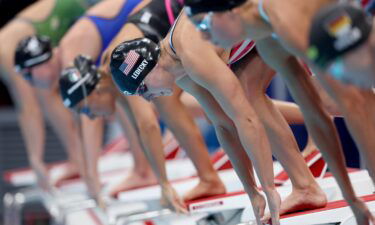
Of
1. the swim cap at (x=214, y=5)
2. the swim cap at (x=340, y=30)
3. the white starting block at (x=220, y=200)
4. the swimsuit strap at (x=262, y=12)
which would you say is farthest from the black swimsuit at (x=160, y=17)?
the swim cap at (x=340, y=30)

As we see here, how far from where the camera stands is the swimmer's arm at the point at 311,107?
9.29 ft

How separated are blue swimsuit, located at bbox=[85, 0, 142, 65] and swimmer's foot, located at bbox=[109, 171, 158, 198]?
113cm

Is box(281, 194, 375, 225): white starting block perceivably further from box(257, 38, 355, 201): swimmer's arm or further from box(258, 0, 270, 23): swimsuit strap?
box(258, 0, 270, 23): swimsuit strap

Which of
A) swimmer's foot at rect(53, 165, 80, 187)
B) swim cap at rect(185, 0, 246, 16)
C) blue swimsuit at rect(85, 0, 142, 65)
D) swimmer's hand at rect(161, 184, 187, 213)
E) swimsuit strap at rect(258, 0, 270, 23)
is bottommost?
swimmer's foot at rect(53, 165, 80, 187)

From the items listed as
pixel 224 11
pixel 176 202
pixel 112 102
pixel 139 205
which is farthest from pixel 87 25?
pixel 224 11

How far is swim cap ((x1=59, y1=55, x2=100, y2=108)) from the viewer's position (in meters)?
5.04

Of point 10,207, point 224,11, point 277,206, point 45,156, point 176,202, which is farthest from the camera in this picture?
point 45,156

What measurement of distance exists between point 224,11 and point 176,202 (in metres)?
2.09

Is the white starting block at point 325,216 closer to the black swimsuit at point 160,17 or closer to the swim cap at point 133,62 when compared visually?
the swim cap at point 133,62

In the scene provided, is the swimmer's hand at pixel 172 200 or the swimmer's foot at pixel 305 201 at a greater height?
the swimmer's foot at pixel 305 201

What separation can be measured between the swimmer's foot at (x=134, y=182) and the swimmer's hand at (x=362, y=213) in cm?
329

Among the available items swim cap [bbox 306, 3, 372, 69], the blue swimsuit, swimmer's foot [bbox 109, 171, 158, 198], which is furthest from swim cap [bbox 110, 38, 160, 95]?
swimmer's foot [bbox 109, 171, 158, 198]

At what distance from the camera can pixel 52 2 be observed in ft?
23.6

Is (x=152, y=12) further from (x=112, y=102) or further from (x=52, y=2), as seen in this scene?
(x=52, y=2)
